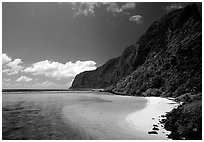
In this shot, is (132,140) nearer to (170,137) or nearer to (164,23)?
(170,137)

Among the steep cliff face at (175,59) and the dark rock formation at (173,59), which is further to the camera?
the steep cliff face at (175,59)

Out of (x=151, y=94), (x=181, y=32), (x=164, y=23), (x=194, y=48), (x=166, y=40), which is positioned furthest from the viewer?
(x=164, y=23)

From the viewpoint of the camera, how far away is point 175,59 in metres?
86.4

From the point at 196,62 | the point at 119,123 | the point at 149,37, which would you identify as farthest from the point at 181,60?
the point at 119,123

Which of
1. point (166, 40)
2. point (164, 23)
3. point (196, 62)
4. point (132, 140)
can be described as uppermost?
point (164, 23)

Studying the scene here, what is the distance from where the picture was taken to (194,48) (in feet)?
269

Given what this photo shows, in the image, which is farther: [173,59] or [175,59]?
[173,59]

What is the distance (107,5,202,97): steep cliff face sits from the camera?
70375 millimetres

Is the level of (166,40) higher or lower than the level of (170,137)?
higher

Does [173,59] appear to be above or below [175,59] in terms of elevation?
above

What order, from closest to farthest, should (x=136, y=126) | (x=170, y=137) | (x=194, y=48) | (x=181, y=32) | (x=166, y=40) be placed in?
(x=170, y=137)
(x=136, y=126)
(x=194, y=48)
(x=181, y=32)
(x=166, y=40)

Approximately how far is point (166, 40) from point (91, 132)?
107676 mm

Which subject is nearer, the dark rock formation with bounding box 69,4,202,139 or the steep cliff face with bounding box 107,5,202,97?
the dark rock formation with bounding box 69,4,202,139

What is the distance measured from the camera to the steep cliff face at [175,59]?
7038 centimetres
